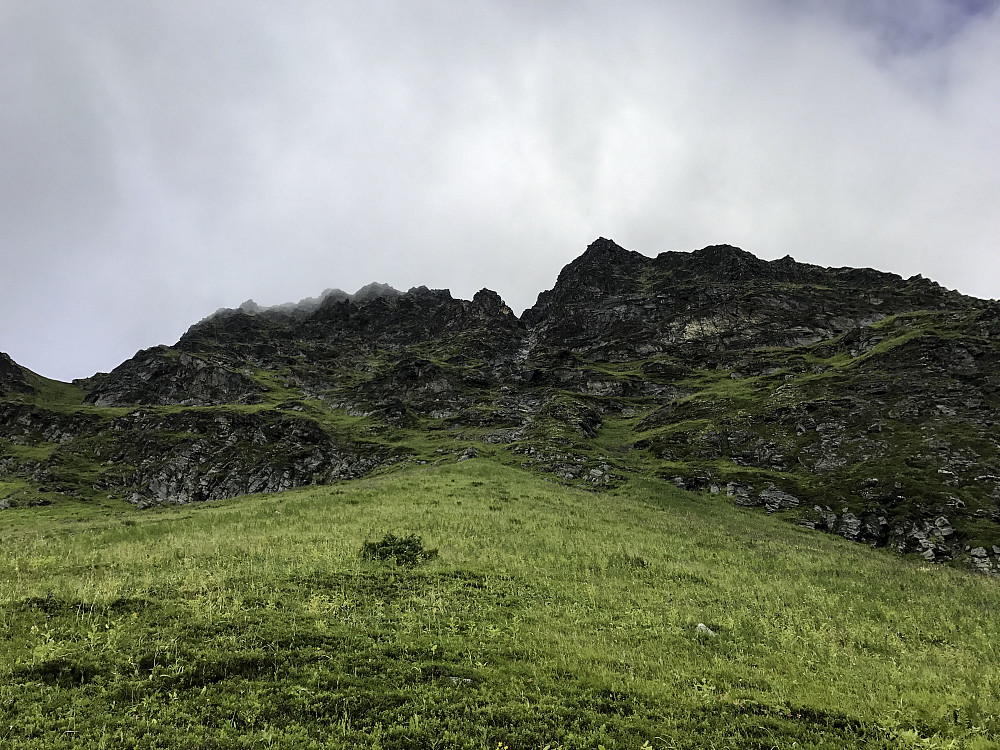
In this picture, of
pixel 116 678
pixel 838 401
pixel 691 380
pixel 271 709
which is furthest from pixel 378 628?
pixel 691 380

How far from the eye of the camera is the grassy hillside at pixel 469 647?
10250 mm

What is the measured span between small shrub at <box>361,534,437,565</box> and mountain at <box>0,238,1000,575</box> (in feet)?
139

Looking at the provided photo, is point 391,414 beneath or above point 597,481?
above

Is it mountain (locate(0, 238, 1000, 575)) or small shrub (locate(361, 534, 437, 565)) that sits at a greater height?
mountain (locate(0, 238, 1000, 575))

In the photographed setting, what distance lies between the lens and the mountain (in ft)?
189

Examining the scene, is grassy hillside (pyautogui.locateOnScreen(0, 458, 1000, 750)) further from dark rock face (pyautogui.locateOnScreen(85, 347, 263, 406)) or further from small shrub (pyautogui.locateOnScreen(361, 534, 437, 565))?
dark rock face (pyautogui.locateOnScreen(85, 347, 263, 406))

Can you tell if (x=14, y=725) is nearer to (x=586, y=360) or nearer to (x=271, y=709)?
(x=271, y=709)

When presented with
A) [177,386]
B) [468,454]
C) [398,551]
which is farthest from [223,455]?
[398,551]

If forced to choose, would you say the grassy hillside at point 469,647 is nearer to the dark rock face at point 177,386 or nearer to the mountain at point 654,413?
the mountain at point 654,413

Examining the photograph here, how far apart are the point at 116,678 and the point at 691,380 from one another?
137555 mm

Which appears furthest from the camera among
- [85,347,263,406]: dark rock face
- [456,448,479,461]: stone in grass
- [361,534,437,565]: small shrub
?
[85,347,263,406]: dark rock face

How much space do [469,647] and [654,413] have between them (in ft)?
314

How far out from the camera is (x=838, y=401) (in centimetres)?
7556

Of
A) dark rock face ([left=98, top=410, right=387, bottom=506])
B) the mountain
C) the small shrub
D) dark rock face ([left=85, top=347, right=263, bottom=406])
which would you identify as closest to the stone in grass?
the mountain
